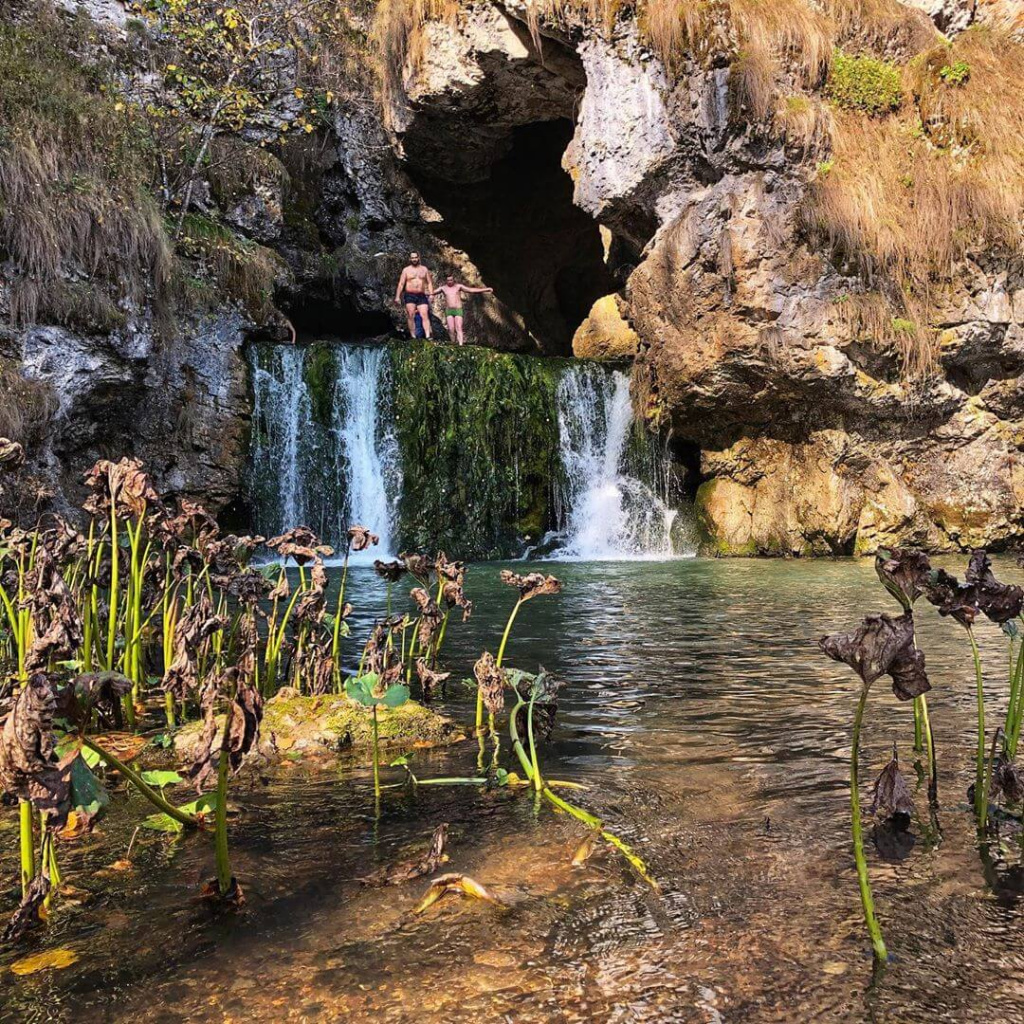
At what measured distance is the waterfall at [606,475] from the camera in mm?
13281

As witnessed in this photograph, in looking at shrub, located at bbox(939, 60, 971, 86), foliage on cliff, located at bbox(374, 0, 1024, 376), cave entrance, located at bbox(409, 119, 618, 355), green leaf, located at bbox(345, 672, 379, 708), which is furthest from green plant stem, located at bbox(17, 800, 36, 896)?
cave entrance, located at bbox(409, 119, 618, 355)

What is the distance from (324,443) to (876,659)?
11.8 m

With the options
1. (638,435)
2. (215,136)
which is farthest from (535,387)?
(215,136)

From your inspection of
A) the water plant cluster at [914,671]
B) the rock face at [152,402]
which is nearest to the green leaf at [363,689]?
the water plant cluster at [914,671]

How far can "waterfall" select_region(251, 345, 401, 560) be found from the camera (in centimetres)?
1238

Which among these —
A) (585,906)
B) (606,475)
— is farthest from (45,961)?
(606,475)

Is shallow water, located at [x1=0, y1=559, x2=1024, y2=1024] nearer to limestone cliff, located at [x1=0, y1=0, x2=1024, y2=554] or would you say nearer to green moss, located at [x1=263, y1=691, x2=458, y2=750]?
green moss, located at [x1=263, y1=691, x2=458, y2=750]

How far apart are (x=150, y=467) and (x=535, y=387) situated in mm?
5825

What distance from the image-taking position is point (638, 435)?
1362 centimetres

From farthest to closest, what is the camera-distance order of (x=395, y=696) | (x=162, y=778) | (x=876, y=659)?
(x=395, y=696)
(x=162, y=778)
(x=876, y=659)

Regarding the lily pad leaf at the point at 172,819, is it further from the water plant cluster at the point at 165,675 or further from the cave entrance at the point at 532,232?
the cave entrance at the point at 532,232

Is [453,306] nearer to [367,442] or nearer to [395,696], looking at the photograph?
[367,442]

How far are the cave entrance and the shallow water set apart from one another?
15686mm

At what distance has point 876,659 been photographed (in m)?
1.38
